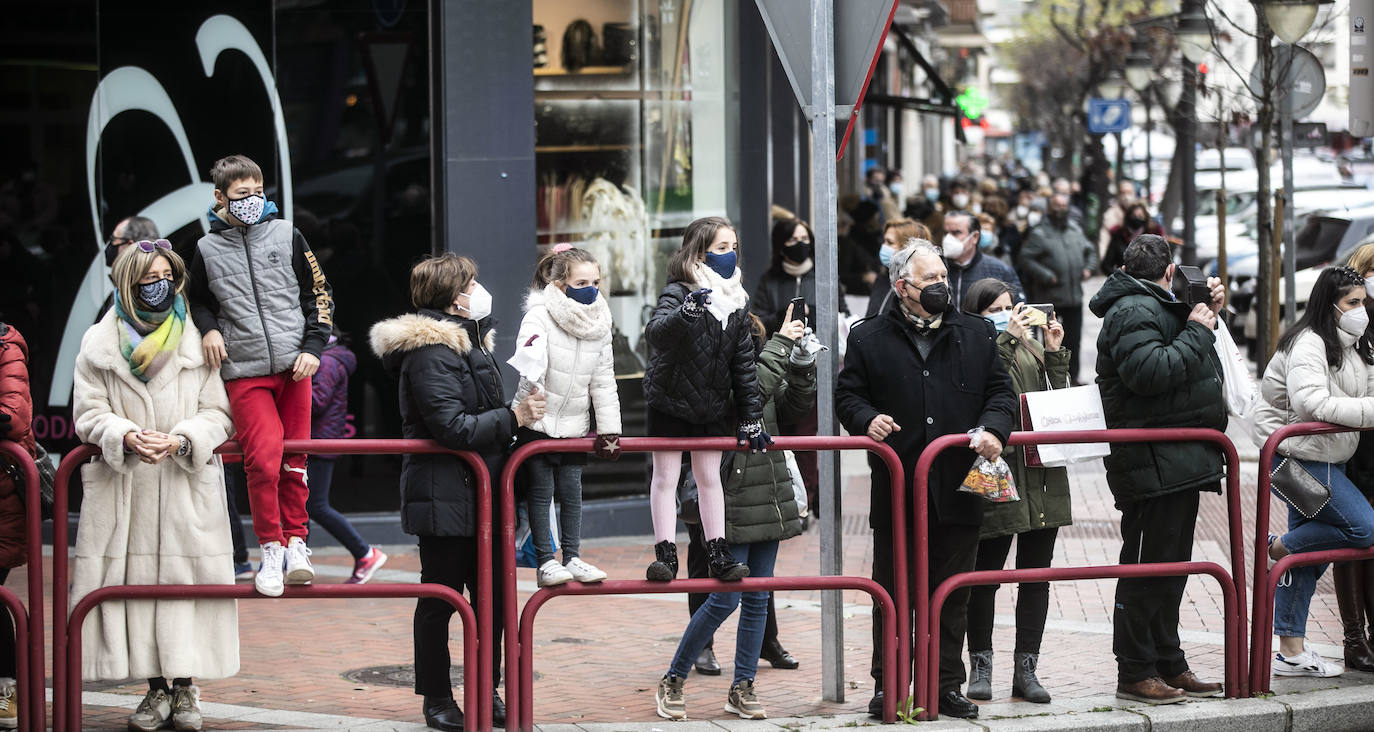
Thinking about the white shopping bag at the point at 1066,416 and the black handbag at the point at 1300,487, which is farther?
the black handbag at the point at 1300,487

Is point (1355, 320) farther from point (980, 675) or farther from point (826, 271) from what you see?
point (826, 271)

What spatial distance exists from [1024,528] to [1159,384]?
77cm

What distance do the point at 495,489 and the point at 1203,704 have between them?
2.86m

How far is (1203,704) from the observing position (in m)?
6.52

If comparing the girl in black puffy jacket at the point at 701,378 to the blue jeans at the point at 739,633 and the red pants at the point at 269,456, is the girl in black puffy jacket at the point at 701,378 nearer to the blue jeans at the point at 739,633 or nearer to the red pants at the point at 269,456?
the blue jeans at the point at 739,633

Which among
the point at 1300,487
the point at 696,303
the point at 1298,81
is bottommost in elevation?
the point at 1300,487

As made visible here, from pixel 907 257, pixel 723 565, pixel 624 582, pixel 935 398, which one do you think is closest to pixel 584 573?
pixel 624 582

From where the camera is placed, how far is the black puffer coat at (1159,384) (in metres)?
6.39

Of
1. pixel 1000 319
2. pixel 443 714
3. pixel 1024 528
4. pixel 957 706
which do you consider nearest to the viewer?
pixel 443 714

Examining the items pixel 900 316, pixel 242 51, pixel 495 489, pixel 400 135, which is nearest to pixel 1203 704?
pixel 900 316

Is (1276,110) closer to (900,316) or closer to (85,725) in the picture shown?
(900,316)

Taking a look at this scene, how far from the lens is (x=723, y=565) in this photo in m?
6.01

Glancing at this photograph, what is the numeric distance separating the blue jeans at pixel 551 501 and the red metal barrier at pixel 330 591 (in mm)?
464

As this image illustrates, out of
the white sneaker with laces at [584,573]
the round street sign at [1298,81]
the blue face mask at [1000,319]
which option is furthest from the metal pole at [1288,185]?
the white sneaker with laces at [584,573]
